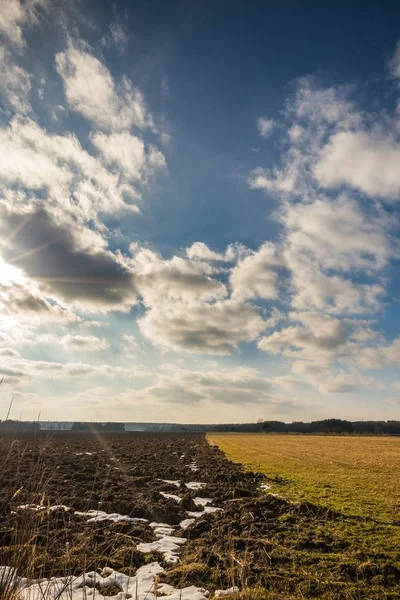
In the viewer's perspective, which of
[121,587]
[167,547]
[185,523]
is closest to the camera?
[121,587]

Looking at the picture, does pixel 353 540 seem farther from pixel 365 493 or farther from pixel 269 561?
pixel 365 493

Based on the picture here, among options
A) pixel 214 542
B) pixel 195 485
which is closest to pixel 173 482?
pixel 195 485

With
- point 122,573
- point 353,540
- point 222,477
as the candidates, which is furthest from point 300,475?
point 122,573

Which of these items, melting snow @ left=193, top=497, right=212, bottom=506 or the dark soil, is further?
melting snow @ left=193, top=497, right=212, bottom=506

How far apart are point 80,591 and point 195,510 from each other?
6712 mm

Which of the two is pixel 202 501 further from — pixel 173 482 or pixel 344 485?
pixel 344 485

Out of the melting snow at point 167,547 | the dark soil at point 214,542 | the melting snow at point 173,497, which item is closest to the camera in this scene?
the dark soil at point 214,542

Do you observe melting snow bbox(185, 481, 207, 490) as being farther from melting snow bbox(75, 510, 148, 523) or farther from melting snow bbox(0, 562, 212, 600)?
melting snow bbox(0, 562, 212, 600)

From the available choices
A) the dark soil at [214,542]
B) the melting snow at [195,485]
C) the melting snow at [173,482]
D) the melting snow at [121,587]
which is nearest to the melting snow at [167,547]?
the dark soil at [214,542]

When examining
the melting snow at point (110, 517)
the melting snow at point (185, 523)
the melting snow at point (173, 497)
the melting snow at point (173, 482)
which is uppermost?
the melting snow at point (173, 482)

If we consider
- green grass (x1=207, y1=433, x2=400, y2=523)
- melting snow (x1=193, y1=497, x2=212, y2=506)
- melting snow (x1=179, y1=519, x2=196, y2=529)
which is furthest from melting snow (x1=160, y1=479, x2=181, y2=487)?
melting snow (x1=179, y1=519, x2=196, y2=529)

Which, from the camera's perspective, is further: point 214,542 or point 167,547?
point 214,542

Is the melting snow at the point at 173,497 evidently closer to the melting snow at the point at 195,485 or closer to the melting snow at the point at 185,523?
the melting snow at the point at 195,485

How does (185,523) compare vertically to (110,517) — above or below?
below
